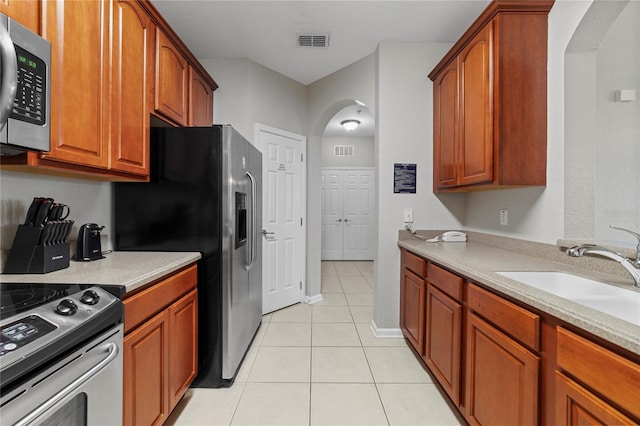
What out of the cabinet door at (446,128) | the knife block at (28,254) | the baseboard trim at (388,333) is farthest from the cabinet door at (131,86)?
the baseboard trim at (388,333)

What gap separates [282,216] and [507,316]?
244 cm

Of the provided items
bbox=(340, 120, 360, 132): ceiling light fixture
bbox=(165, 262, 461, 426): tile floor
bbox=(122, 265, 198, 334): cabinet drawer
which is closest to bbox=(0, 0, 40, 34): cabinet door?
bbox=(122, 265, 198, 334): cabinet drawer

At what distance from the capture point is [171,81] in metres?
2.03

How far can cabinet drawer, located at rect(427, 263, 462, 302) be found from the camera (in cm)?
151

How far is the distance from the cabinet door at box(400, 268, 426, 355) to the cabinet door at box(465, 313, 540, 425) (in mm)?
600

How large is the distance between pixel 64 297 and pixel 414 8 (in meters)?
2.75

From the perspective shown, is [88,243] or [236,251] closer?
[88,243]

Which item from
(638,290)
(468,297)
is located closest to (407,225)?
(468,297)

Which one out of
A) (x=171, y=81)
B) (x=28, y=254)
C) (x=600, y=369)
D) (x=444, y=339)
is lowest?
(x=444, y=339)

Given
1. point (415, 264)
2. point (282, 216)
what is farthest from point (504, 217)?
point (282, 216)

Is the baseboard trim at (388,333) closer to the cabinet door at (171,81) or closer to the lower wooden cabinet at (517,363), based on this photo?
the lower wooden cabinet at (517,363)

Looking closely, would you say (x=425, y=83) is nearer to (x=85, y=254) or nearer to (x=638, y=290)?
(x=638, y=290)

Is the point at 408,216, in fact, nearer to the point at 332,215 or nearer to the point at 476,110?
the point at 476,110

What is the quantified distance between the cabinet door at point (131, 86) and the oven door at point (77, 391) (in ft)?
3.14
